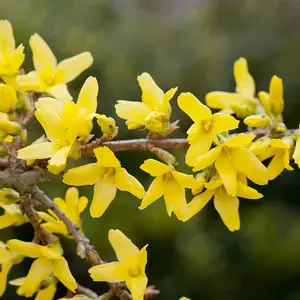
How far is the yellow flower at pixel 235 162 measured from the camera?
2.57 feet

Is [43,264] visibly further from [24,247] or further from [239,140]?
[239,140]

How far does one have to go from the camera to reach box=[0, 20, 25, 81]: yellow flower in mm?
856

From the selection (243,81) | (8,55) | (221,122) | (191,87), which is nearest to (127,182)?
(221,122)

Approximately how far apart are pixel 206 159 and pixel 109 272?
190mm

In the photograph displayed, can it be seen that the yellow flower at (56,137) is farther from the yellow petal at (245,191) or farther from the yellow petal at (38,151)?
the yellow petal at (245,191)

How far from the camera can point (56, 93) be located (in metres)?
0.91

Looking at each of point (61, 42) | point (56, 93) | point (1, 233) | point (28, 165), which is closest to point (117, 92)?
point (61, 42)

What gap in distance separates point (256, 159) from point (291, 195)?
5.58 feet

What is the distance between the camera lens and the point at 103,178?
2.73ft

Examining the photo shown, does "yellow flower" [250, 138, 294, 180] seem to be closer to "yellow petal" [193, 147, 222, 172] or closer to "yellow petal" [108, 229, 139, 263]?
"yellow petal" [193, 147, 222, 172]

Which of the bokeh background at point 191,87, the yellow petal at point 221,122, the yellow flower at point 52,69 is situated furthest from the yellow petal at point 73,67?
the bokeh background at point 191,87

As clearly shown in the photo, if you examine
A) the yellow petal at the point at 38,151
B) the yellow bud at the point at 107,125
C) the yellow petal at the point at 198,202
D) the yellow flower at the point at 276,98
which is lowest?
the yellow petal at the point at 198,202

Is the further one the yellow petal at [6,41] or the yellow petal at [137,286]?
the yellow petal at [6,41]

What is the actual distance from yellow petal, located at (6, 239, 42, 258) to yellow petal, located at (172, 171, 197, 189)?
201 millimetres
